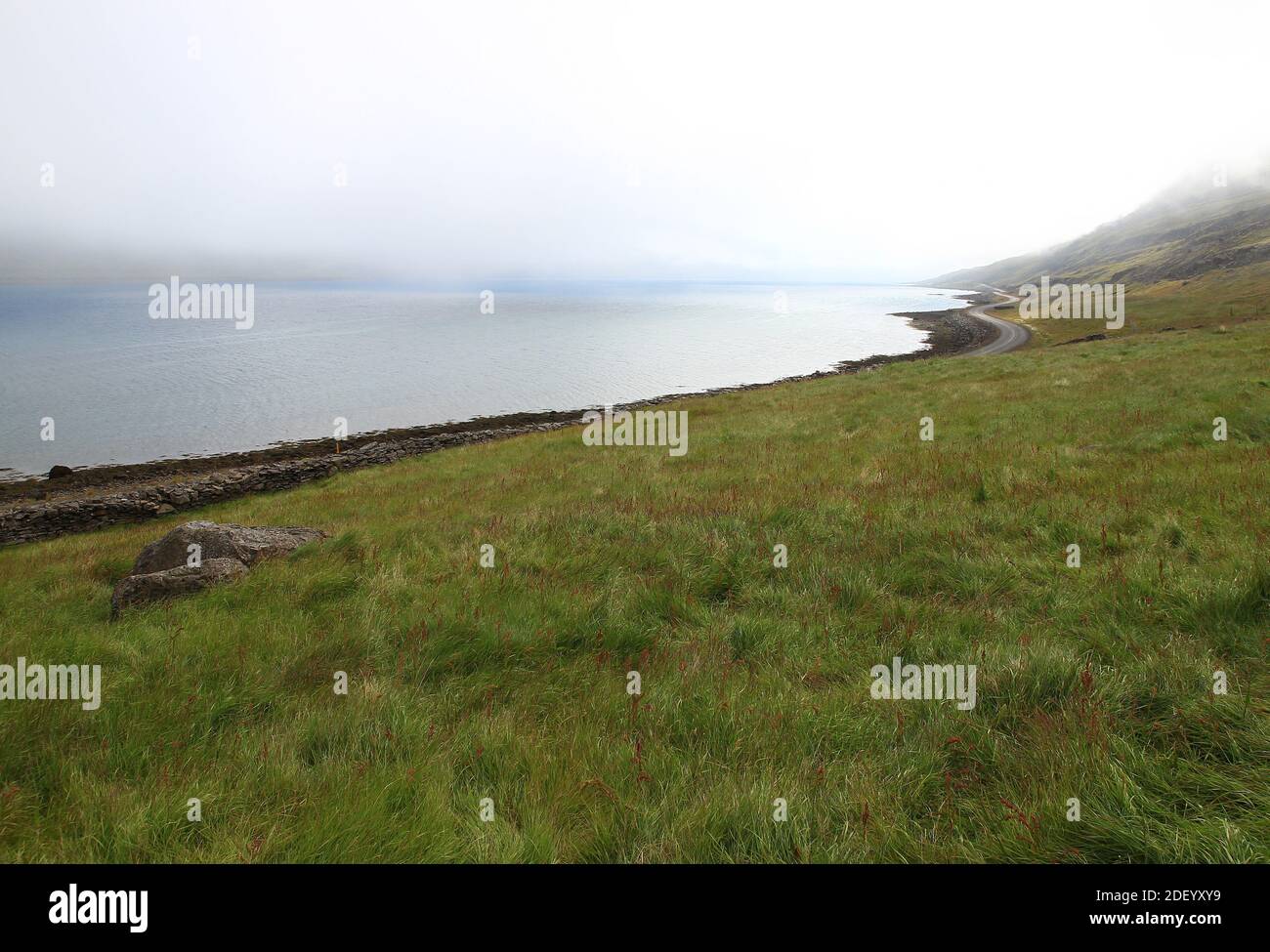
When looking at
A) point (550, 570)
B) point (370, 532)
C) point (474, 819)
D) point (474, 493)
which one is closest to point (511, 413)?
point (474, 493)

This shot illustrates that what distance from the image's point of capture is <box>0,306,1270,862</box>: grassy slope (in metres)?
2.73

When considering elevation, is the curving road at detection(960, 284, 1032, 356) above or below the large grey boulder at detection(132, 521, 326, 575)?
above

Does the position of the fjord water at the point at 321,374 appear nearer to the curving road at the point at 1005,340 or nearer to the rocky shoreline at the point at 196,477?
the rocky shoreline at the point at 196,477

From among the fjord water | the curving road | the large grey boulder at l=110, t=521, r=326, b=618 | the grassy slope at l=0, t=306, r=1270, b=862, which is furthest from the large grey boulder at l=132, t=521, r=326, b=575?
the curving road

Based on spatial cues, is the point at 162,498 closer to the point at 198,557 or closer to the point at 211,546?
the point at 211,546

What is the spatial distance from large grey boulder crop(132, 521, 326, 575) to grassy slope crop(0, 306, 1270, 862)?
77 cm

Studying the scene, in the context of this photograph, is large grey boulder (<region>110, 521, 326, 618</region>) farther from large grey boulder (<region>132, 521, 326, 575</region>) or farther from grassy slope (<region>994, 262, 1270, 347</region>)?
grassy slope (<region>994, 262, 1270, 347</region>)

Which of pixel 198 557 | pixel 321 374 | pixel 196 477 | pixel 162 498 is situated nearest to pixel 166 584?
pixel 198 557

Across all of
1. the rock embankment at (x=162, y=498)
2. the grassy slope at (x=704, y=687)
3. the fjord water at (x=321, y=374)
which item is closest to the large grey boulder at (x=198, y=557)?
the grassy slope at (x=704, y=687)

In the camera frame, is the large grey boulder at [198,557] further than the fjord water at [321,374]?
No

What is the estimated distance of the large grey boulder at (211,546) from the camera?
8.30 m
